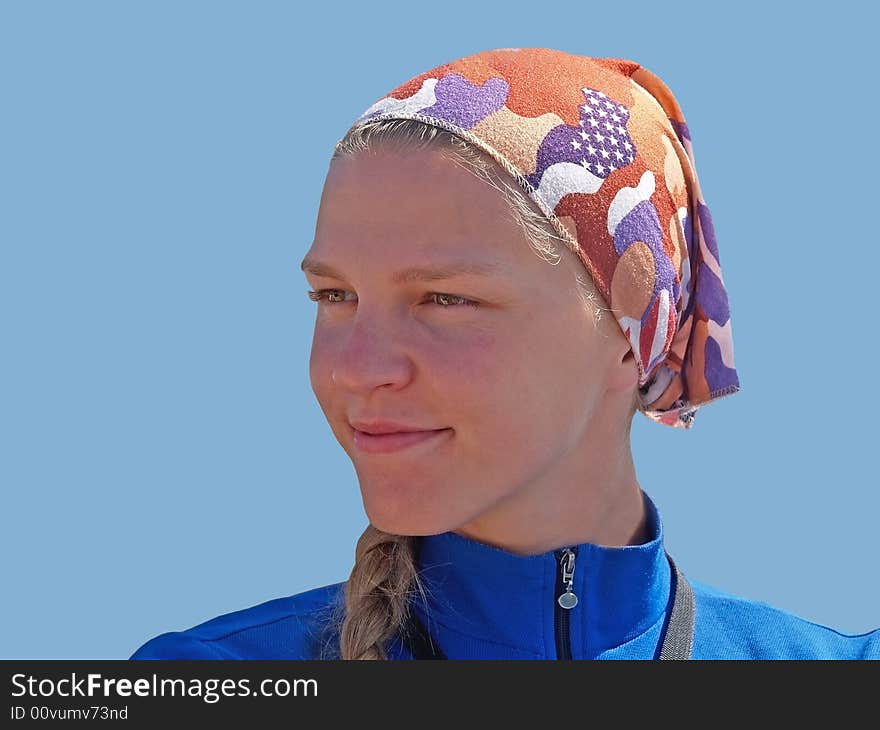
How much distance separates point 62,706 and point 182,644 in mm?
326

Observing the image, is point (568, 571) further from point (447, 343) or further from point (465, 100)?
point (465, 100)

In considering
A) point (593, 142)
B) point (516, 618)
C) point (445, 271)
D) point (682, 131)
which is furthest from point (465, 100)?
point (516, 618)

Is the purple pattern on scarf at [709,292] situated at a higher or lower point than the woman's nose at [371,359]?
higher

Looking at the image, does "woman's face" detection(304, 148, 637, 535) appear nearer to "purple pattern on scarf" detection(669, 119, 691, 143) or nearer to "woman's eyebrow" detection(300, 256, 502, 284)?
"woman's eyebrow" detection(300, 256, 502, 284)

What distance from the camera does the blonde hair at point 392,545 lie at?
11.2 feet

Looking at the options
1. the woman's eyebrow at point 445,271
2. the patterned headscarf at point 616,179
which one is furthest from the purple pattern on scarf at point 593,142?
the woman's eyebrow at point 445,271

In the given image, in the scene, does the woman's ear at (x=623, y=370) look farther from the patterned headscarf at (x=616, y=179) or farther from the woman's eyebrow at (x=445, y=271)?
the woman's eyebrow at (x=445, y=271)

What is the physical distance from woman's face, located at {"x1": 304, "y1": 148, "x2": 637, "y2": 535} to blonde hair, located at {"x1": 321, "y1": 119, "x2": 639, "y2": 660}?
0.03 metres

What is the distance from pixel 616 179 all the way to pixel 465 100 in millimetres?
402

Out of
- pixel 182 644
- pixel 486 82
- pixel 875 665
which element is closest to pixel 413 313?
pixel 486 82

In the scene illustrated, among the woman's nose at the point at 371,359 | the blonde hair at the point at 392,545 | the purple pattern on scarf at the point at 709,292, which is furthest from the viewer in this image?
the purple pattern on scarf at the point at 709,292

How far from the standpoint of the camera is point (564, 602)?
11.7 feet

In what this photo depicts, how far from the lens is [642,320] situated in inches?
143

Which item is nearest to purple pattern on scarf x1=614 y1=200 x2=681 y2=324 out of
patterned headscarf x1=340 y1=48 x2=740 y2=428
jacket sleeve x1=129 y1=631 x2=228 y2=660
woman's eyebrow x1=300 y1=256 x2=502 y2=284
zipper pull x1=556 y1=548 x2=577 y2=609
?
patterned headscarf x1=340 y1=48 x2=740 y2=428
